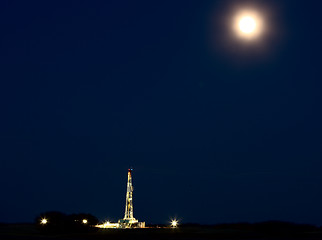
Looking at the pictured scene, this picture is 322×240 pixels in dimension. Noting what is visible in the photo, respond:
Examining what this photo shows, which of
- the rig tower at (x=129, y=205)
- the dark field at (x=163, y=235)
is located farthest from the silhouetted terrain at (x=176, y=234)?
the rig tower at (x=129, y=205)

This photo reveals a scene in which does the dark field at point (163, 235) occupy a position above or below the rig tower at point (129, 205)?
below

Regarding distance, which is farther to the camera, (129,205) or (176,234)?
(129,205)

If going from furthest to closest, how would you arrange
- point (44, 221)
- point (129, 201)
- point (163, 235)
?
point (129, 201) → point (44, 221) → point (163, 235)

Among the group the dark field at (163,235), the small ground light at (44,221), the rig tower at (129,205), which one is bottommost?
the dark field at (163,235)

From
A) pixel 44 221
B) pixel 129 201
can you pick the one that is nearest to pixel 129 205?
pixel 129 201

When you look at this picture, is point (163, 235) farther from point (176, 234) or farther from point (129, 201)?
point (129, 201)

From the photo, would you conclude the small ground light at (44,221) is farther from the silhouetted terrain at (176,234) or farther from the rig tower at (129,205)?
the rig tower at (129,205)

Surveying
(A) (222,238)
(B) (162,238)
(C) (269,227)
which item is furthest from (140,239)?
(C) (269,227)

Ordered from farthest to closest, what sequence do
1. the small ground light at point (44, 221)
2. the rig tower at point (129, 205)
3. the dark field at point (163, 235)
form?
the rig tower at point (129, 205)
the small ground light at point (44, 221)
the dark field at point (163, 235)

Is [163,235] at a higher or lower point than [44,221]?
lower

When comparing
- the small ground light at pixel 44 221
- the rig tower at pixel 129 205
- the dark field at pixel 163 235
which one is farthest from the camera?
the rig tower at pixel 129 205

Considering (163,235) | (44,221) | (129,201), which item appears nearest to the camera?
(163,235)

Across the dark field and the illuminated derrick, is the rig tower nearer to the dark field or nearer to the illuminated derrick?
the illuminated derrick

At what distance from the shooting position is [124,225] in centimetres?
8188
